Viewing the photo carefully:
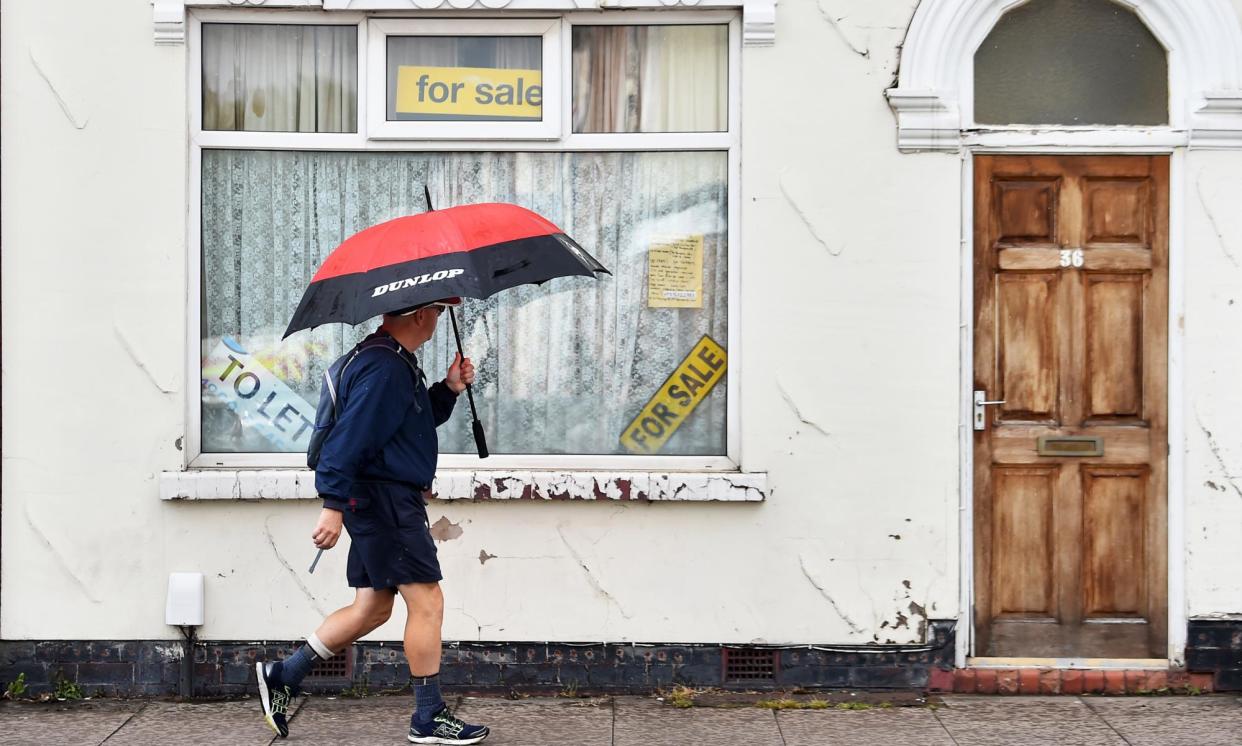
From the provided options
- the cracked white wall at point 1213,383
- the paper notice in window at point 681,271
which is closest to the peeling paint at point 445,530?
the paper notice in window at point 681,271

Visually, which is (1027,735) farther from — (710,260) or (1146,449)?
(710,260)

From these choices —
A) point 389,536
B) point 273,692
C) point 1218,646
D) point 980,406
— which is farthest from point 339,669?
point 1218,646

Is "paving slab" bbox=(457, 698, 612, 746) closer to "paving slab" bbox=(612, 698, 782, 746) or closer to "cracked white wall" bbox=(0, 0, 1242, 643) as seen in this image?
Result: "paving slab" bbox=(612, 698, 782, 746)

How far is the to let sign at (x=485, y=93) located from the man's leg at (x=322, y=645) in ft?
8.02

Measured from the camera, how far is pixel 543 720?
6.15 m

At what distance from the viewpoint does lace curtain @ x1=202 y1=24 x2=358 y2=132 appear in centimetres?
674

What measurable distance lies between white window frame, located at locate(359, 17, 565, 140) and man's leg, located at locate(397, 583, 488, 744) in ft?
7.59

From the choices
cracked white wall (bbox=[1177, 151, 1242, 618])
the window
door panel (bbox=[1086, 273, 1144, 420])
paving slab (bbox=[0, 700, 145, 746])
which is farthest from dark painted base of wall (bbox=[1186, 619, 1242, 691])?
paving slab (bbox=[0, 700, 145, 746])

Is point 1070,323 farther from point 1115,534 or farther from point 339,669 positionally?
point 339,669

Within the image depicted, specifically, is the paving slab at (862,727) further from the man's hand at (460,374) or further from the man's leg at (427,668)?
the man's hand at (460,374)

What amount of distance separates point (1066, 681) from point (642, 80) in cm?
349

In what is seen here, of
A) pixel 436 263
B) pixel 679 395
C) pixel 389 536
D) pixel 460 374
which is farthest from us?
pixel 679 395

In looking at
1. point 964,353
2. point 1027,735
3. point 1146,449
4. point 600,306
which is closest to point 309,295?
point 600,306

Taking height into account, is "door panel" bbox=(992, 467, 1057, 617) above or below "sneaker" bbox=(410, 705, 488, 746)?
above
